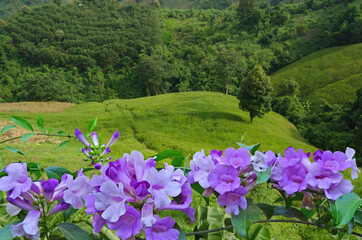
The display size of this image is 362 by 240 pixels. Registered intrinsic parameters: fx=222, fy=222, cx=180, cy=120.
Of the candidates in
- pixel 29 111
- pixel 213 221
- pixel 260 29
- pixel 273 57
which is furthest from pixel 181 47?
pixel 213 221

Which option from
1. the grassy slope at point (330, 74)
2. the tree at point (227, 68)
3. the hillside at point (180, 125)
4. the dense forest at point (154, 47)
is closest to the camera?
the hillside at point (180, 125)

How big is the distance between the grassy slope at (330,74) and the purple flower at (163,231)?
35.6 metres

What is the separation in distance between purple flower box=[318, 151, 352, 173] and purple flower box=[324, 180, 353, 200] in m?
0.04

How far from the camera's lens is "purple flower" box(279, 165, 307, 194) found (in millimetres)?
622

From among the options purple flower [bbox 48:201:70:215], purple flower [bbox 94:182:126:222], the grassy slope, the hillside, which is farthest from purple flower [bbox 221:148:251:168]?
the grassy slope

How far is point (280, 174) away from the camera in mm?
655

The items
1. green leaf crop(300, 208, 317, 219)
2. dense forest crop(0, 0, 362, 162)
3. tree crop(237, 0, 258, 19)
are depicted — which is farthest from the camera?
tree crop(237, 0, 258, 19)

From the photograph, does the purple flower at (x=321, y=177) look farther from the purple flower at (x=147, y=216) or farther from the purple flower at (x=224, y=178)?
the purple flower at (x=147, y=216)

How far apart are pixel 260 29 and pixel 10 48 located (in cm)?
6263

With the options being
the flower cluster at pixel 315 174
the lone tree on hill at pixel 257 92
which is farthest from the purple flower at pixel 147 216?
the lone tree on hill at pixel 257 92

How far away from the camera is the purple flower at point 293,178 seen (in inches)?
24.5

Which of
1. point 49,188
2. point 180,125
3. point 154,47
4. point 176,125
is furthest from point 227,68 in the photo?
point 154,47

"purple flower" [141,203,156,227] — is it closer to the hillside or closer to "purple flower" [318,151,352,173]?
"purple flower" [318,151,352,173]

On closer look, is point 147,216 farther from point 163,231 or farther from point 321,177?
point 321,177
